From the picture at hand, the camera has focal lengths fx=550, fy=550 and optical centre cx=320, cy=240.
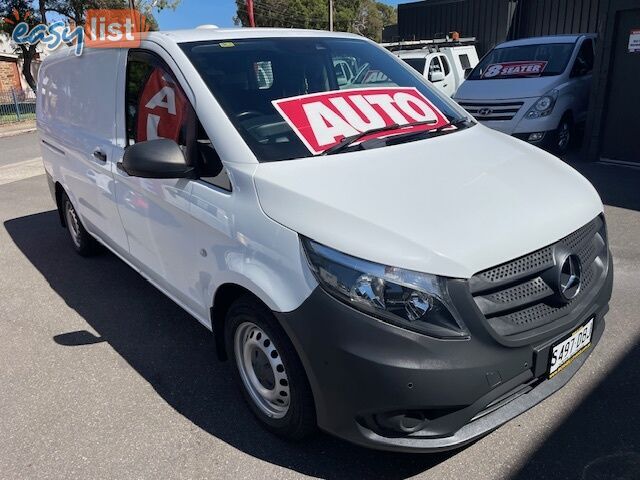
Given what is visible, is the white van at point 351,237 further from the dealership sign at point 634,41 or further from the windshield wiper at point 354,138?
the dealership sign at point 634,41

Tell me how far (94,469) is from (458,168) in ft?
7.25

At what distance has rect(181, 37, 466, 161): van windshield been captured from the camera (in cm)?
271

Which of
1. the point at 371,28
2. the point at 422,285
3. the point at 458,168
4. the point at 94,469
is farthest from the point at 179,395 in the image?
the point at 371,28

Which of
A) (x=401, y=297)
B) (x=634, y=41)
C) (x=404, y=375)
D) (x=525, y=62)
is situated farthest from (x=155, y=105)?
(x=525, y=62)

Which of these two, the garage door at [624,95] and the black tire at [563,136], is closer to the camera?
the garage door at [624,95]

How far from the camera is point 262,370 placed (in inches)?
105

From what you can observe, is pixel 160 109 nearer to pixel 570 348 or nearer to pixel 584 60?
pixel 570 348

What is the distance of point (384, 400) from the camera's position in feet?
6.68

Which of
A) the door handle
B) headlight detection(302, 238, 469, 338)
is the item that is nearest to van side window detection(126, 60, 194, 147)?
the door handle

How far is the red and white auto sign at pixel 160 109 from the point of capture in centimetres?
293

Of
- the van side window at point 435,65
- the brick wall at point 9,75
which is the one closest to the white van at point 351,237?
the van side window at point 435,65

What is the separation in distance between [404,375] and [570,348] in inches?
33.6

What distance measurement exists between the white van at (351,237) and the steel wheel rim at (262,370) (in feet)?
0.04

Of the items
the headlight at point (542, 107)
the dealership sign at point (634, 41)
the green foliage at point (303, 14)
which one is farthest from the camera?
the green foliage at point (303, 14)
